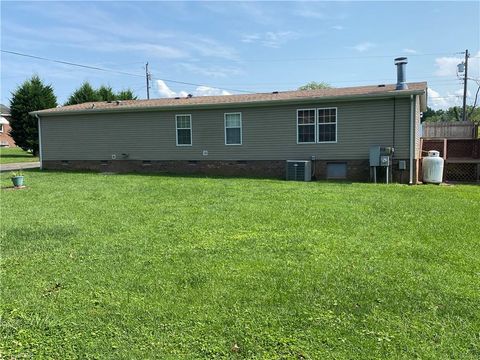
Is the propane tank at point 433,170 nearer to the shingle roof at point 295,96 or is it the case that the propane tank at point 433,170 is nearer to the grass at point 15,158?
the shingle roof at point 295,96

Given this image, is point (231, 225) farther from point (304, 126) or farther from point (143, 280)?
point (304, 126)

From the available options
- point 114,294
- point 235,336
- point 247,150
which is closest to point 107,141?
point 247,150

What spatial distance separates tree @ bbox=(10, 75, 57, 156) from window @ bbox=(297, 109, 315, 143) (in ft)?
65.2

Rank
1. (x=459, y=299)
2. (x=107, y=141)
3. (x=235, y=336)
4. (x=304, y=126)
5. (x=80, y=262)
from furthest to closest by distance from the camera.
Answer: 1. (x=107, y=141)
2. (x=304, y=126)
3. (x=80, y=262)
4. (x=459, y=299)
5. (x=235, y=336)

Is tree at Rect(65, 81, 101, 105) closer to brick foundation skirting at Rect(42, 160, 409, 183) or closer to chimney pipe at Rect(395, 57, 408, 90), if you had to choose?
brick foundation skirting at Rect(42, 160, 409, 183)

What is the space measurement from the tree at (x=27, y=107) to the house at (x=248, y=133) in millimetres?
9950

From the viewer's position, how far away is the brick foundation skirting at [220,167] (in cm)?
1302

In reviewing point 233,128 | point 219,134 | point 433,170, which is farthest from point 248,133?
point 433,170

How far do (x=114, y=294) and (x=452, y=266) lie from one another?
3.39 metres

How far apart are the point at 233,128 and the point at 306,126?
2.73 meters

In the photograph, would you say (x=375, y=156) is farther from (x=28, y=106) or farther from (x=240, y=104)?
(x=28, y=106)

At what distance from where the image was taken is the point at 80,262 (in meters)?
4.47

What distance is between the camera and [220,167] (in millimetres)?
15102

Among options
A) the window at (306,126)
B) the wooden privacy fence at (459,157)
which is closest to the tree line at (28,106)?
the window at (306,126)
